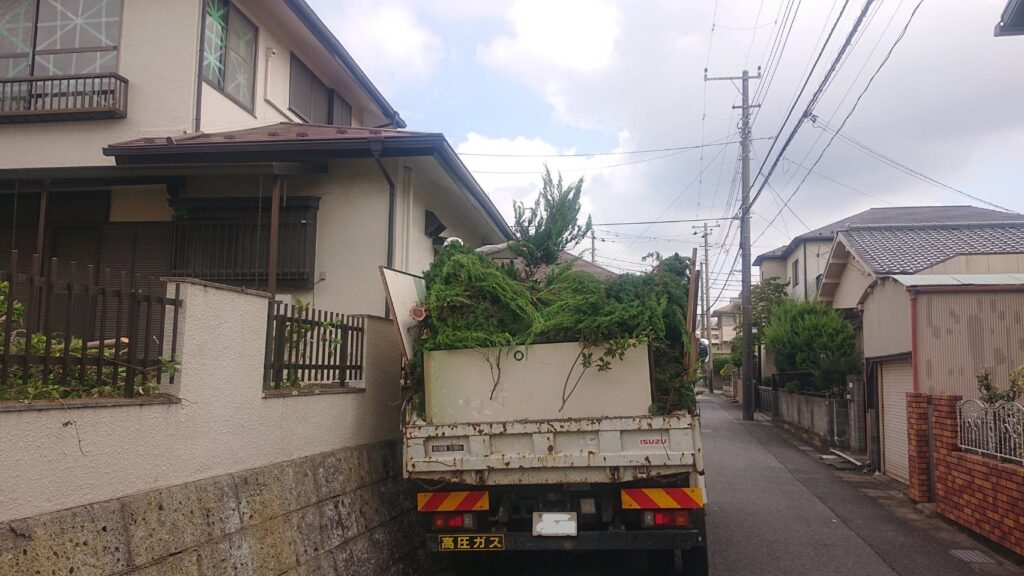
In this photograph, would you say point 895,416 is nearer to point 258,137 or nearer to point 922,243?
point 922,243

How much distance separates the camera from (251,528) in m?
4.85

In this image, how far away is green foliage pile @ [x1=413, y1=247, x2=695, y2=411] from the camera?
5.99 metres

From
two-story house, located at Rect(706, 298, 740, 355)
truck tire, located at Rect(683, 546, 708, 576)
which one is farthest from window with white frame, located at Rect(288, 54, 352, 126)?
two-story house, located at Rect(706, 298, 740, 355)

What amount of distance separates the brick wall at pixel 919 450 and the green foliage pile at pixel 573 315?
556cm

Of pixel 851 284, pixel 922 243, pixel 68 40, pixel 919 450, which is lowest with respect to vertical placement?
pixel 919 450

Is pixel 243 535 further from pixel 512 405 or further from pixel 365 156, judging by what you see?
pixel 365 156

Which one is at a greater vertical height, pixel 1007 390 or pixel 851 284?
pixel 851 284

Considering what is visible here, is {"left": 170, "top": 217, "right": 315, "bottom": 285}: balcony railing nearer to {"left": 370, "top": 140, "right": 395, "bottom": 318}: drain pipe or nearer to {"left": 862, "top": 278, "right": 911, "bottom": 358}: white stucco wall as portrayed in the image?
{"left": 370, "top": 140, "right": 395, "bottom": 318}: drain pipe

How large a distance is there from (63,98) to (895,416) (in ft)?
43.2

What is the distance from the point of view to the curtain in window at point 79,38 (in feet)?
33.2

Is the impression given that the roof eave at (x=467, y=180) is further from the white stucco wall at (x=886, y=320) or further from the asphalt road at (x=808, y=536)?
the white stucco wall at (x=886, y=320)

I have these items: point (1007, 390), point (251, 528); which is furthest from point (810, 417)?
point (251, 528)

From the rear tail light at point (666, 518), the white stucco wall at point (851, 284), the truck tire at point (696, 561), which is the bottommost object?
the truck tire at point (696, 561)

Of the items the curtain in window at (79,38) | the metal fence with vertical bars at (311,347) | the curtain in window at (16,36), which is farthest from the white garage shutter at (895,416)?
the curtain in window at (16,36)
